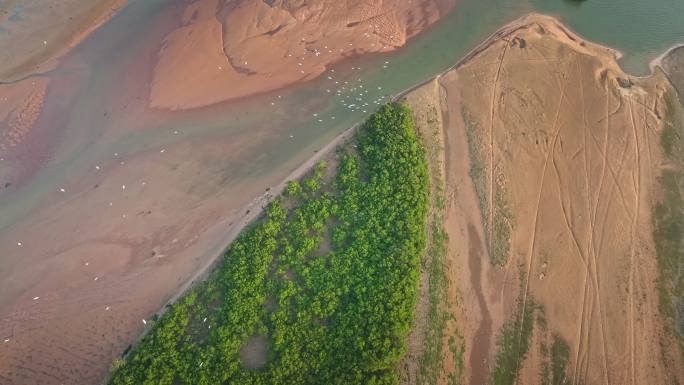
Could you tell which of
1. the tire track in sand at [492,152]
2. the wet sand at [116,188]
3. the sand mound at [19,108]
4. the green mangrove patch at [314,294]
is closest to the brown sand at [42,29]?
the sand mound at [19,108]

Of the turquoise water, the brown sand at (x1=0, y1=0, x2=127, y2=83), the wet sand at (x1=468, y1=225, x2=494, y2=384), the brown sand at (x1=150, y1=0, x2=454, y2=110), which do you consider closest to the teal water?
the turquoise water

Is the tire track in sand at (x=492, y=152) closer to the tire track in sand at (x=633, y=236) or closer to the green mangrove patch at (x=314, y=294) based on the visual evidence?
the green mangrove patch at (x=314, y=294)

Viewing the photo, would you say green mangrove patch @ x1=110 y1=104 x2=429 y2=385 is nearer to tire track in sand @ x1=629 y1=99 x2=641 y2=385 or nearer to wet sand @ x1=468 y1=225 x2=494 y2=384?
wet sand @ x1=468 y1=225 x2=494 y2=384

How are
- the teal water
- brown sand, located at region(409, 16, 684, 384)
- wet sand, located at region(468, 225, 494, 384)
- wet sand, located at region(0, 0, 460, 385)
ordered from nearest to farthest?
wet sand, located at region(468, 225, 494, 384) → brown sand, located at region(409, 16, 684, 384) → wet sand, located at region(0, 0, 460, 385) → the teal water

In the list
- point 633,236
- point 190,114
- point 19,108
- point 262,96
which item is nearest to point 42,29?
point 19,108

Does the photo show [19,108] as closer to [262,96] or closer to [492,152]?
[262,96]
